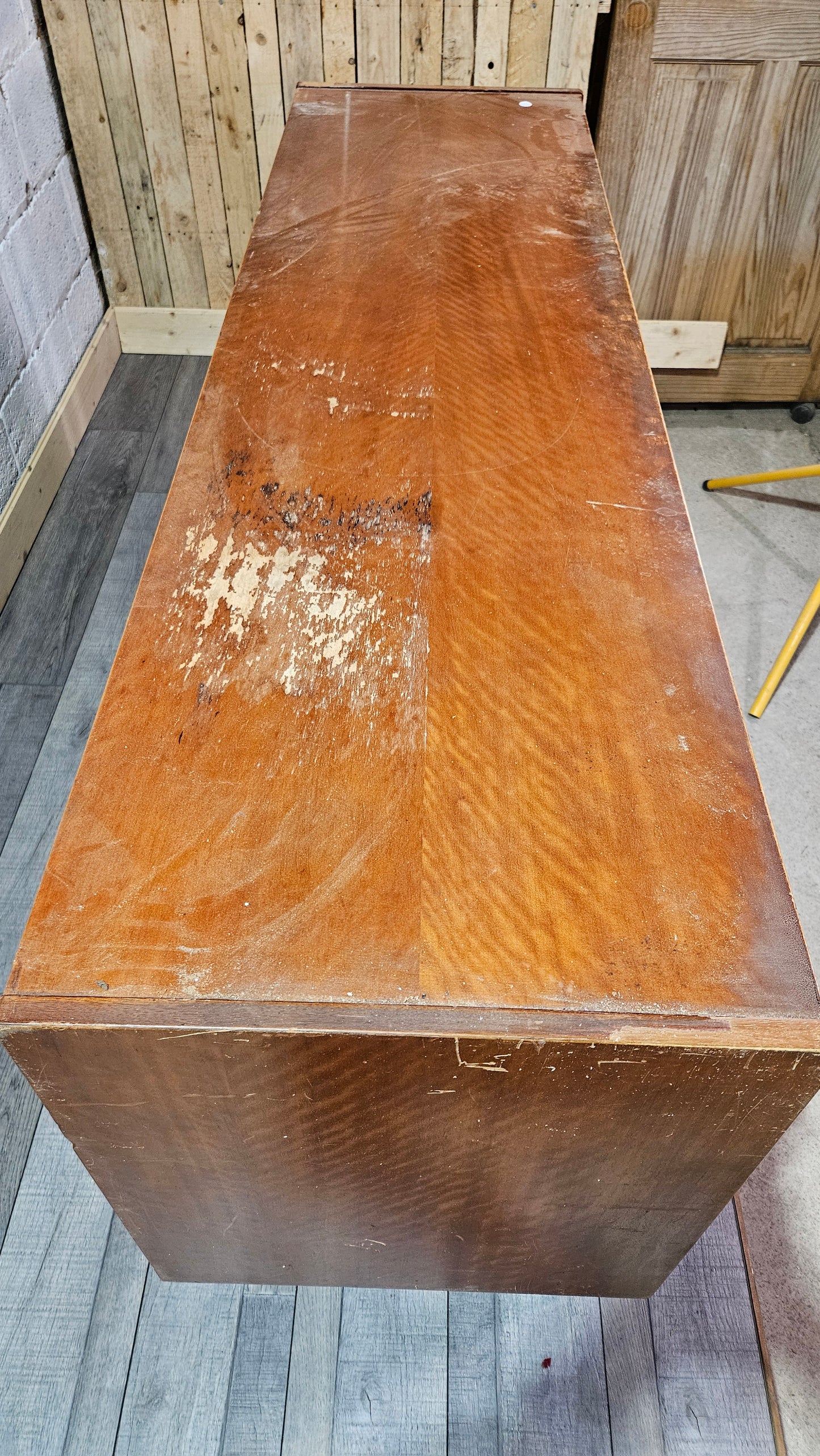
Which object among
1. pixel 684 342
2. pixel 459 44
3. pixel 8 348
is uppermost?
pixel 459 44

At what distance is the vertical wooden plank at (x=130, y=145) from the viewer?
235cm

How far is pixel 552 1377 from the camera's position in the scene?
125cm

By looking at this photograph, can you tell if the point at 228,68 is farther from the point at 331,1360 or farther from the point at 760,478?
the point at 331,1360

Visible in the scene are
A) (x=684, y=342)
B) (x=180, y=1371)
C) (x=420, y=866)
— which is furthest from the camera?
(x=684, y=342)

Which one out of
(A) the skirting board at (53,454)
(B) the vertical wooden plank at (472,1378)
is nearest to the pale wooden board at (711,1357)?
(B) the vertical wooden plank at (472,1378)

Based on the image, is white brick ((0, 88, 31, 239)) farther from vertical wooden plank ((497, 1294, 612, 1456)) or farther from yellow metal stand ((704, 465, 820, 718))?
vertical wooden plank ((497, 1294, 612, 1456))

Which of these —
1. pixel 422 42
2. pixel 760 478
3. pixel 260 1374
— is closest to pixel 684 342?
pixel 760 478

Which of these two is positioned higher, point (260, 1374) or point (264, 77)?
point (264, 77)

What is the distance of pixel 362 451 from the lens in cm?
133

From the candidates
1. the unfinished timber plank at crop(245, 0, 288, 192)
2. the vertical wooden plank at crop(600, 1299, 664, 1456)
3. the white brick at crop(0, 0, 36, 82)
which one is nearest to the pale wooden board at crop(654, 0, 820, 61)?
the unfinished timber plank at crop(245, 0, 288, 192)

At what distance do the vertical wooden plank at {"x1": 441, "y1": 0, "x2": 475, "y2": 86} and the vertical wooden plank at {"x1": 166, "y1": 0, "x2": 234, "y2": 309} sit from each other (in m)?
0.55

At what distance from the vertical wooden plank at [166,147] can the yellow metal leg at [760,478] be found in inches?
57.1

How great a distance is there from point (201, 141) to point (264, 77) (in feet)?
0.71

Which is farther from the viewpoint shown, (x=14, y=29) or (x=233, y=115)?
(x=233, y=115)
